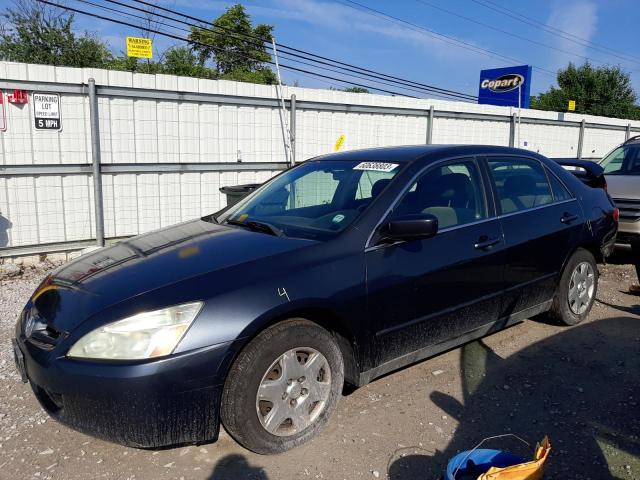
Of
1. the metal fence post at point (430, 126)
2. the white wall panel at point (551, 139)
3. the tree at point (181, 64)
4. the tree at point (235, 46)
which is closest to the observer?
the metal fence post at point (430, 126)

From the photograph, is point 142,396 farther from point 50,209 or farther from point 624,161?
point 624,161

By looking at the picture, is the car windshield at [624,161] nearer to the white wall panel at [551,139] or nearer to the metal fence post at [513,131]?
the metal fence post at [513,131]

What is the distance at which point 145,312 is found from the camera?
251 centimetres

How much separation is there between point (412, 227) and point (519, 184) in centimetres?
166

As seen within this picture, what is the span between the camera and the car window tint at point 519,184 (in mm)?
4059

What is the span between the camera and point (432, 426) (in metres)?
3.12

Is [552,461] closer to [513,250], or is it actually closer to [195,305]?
[513,250]

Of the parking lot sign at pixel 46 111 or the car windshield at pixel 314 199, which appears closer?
the car windshield at pixel 314 199

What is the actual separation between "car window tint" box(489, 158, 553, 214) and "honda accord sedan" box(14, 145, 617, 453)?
1 centimetres

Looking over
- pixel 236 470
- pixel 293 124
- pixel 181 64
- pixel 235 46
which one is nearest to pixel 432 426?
pixel 236 470

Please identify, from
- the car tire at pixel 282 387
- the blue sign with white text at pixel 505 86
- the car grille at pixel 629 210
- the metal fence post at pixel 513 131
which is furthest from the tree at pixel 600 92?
the car tire at pixel 282 387

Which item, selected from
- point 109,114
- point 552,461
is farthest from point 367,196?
point 109,114

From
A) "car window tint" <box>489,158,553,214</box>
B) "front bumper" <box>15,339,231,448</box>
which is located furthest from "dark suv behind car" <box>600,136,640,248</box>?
"front bumper" <box>15,339,231,448</box>

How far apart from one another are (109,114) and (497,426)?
243 inches
